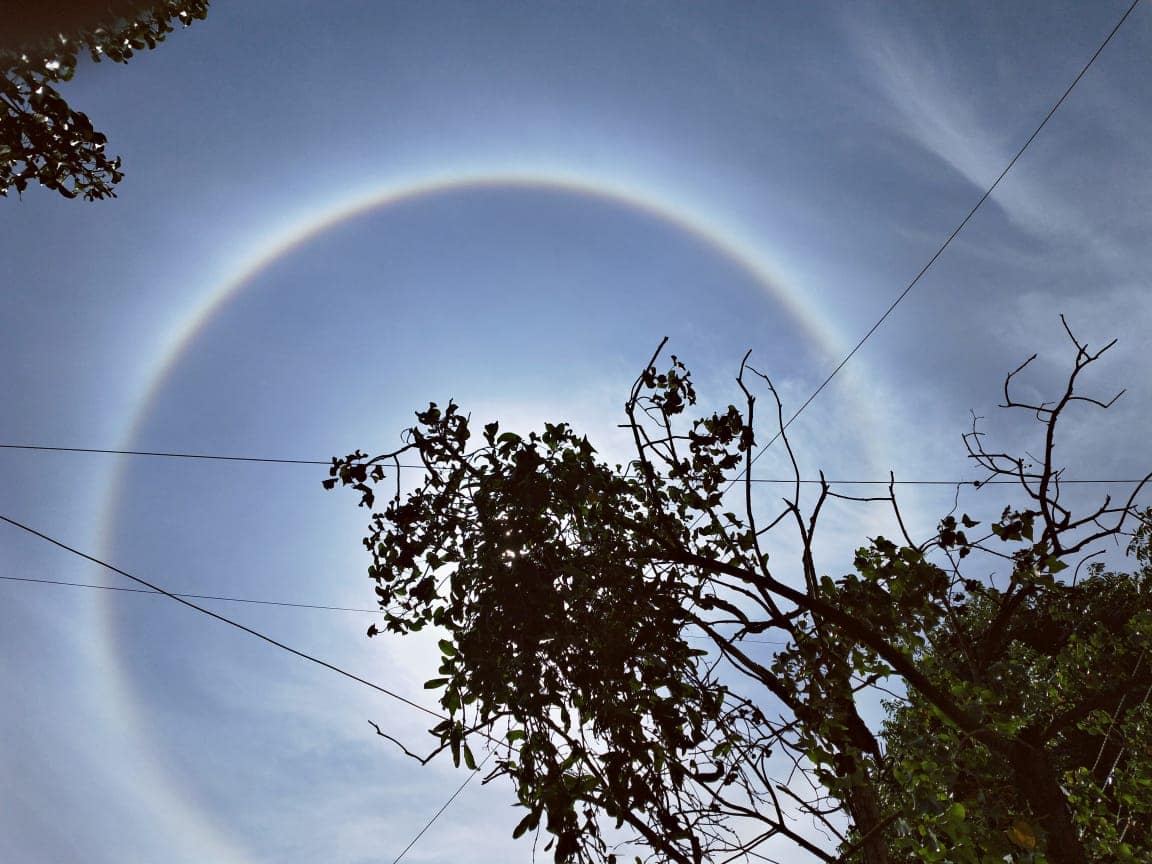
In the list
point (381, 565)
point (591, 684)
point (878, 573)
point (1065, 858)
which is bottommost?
point (1065, 858)

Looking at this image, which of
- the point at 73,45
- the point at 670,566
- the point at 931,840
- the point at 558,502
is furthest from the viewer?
the point at 73,45

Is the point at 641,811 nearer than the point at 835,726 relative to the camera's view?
Yes

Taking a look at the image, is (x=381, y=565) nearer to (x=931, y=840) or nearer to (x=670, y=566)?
(x=670, y=566)

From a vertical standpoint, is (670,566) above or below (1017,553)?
above

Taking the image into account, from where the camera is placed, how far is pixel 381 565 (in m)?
2.80

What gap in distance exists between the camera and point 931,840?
195cm

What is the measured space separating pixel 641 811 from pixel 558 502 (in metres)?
1.18

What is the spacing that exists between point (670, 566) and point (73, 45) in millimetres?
4100

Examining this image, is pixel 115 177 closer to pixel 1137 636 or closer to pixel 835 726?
pixel 835 726

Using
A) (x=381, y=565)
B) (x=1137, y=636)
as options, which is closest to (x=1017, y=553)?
(x=1137, y=636)

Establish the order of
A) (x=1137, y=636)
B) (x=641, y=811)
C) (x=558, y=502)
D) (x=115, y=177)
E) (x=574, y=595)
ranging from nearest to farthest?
(x=641, y=811)
(x=574, y=595)
(x=558, y=502)
(x=115, y=177)
(x=1137, y=636)

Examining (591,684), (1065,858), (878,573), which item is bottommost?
(1065,858)

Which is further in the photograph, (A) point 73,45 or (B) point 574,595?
(A) point 73,45

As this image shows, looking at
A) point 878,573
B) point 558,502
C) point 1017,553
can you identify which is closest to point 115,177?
point 558,502
